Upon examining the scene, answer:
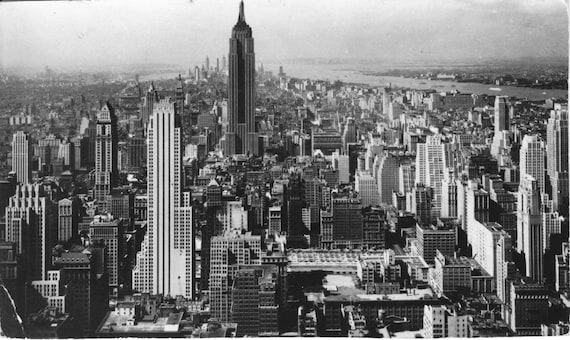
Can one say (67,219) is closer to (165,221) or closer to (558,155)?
(165,221)

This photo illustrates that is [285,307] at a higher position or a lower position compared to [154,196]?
lower

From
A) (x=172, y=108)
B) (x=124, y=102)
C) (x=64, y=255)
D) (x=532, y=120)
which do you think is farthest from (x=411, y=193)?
(x=64, y=255)

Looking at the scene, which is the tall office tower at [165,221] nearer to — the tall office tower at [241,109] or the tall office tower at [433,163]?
the tall office tower at [241,109]

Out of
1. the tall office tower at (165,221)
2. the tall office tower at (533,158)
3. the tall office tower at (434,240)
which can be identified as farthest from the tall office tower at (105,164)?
the tall office tower at (533,158)

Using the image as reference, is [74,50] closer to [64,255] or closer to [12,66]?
[12,66]

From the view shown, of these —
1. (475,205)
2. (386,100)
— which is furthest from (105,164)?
(475,205)

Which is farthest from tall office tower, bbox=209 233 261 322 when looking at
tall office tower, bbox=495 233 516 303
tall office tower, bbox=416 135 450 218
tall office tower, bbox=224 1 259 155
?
tall office tower, bbox=495 233 516 303
